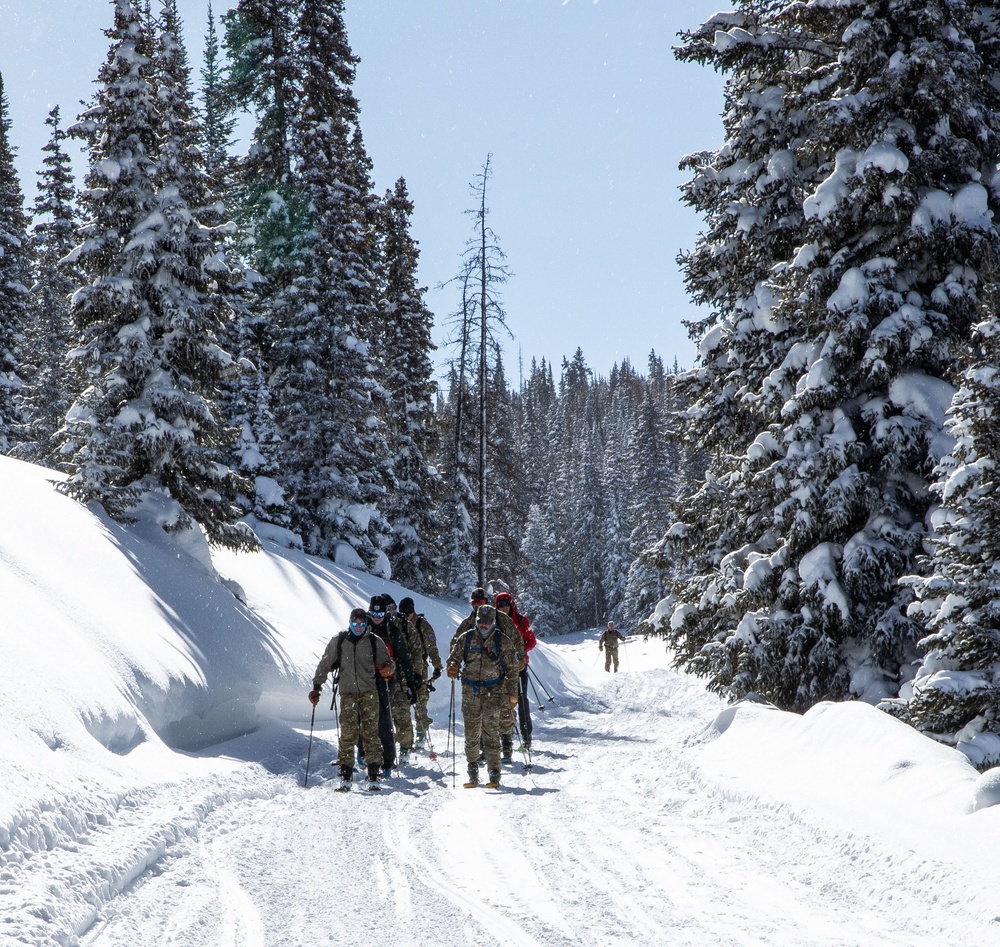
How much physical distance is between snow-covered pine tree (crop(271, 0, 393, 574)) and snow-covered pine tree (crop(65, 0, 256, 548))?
8.61 metres

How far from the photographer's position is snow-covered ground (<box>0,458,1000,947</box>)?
491 cm

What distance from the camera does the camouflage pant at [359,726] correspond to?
34.0 feet

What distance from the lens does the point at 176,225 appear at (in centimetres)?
1552

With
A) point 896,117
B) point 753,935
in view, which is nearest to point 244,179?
point 896,117

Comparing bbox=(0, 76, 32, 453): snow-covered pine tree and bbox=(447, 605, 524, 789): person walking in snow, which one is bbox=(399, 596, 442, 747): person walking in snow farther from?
bbox=(0, 76, 32, 453): snow-covered pine tree

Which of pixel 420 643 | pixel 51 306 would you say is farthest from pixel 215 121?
pixel 420 643

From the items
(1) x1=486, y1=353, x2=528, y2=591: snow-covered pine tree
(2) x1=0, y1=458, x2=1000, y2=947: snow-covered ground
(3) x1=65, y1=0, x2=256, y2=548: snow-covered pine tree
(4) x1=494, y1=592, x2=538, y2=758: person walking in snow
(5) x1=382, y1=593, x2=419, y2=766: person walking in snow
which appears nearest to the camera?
(2) x1=0, y1=458, x2=1000, y2=947: snow-covered ground

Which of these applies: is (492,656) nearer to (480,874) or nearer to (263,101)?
(480,874)

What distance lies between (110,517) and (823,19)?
13.4 metres

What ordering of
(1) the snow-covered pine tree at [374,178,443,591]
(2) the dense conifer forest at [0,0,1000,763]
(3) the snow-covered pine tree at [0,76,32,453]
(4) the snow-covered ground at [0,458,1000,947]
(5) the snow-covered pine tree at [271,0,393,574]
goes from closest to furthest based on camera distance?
1. (4) the snow-covered ground at [0,458,1000,947]
2. (2) the dense conifer forest at [0,0,1000,763]
3. (5) the snow-covered pine tree at [271,0,393,574]
4. (3) the snow-covered pine tree at [0,76,32,453]
5. (1) the snow-covered pine tree at [374,178,443,591]

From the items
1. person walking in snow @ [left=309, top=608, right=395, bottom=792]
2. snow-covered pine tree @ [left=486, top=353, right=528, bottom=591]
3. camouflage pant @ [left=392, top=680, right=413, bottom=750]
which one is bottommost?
camouflage pant @ [left=392, top=680, right=413, bottom=750]

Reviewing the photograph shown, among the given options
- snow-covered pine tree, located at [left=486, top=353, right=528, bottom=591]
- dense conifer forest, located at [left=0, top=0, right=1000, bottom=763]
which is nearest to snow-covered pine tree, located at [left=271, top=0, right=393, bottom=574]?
dense conifer forest, located at [left=0, top=0, right=1000, bottom=763]

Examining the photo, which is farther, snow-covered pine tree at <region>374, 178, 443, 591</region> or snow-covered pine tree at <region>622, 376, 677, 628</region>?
snow-covered pine tree at <region>622, 376, 677, 628</region>

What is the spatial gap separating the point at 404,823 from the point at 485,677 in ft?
8.68
